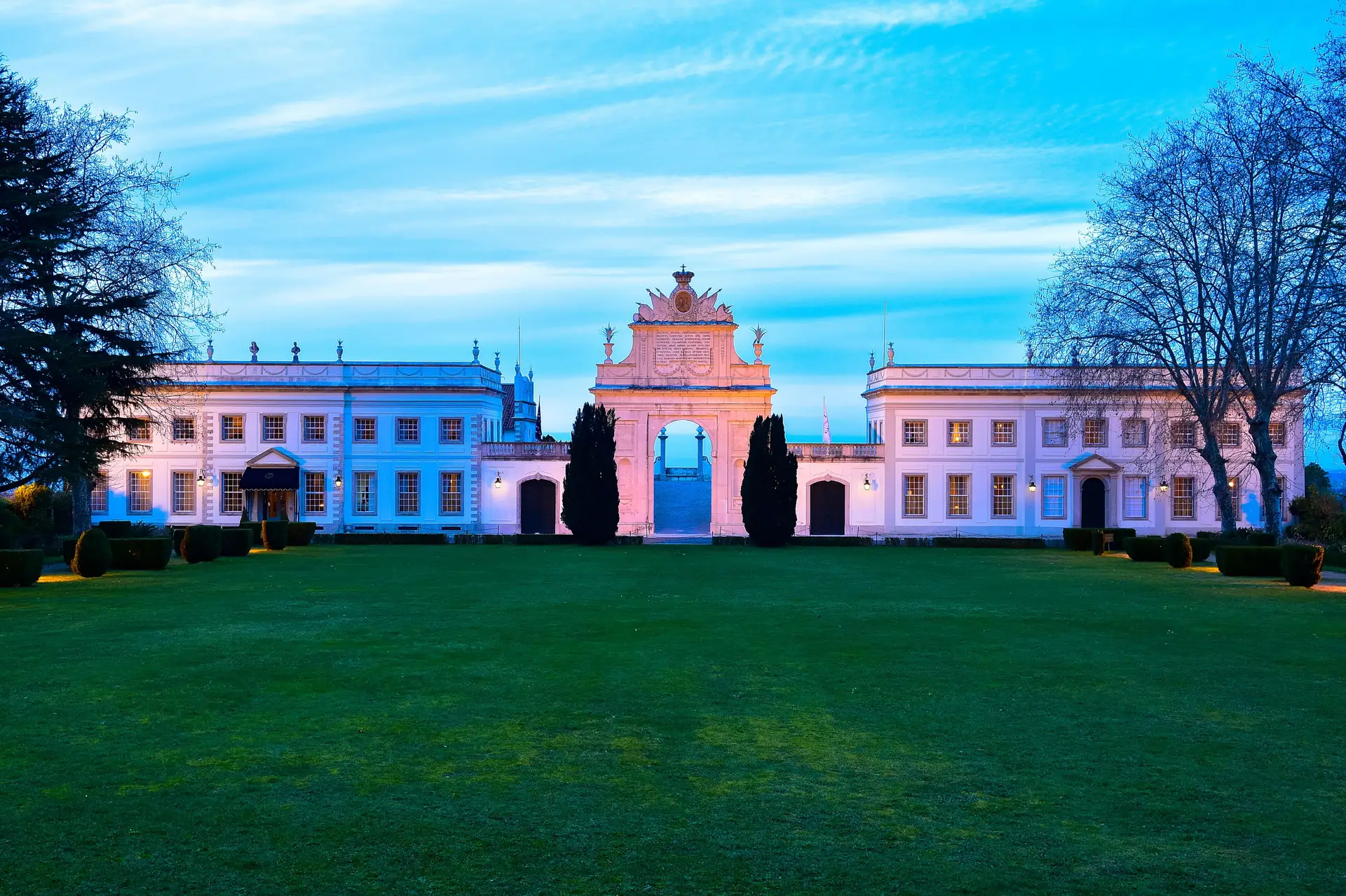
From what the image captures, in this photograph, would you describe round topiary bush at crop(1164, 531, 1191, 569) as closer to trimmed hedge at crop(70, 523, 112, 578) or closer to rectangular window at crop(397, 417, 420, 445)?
trimmed hedge at crop(70, 523, 112, 578)

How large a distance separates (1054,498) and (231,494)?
38.2 m

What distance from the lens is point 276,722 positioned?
10391 mm

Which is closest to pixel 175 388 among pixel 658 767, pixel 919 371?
pixel 919 371

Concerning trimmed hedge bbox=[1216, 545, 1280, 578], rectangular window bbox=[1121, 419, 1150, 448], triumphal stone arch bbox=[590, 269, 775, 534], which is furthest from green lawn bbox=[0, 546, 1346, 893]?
rectangular window bbox=[1121, 419, 1150, 448]

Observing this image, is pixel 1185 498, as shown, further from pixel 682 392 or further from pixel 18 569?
pixel 18 569

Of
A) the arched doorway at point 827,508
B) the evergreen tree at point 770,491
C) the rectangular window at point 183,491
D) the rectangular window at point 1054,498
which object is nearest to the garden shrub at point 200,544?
the rectangular window at point 183,491

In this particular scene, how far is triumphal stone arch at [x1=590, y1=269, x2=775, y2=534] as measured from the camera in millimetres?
52312

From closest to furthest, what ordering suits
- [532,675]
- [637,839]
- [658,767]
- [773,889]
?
[773,889] → [637,839] → [658,767] → [532,675]

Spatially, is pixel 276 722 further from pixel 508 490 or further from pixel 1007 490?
pixel 1007 490

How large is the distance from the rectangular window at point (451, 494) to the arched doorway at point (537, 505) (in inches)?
111

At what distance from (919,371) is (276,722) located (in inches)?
1802

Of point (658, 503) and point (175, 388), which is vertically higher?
point (175, 388)

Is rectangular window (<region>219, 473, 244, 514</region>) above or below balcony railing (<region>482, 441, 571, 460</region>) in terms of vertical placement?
below

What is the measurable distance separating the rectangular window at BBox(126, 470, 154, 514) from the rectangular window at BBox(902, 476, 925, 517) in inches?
1371
